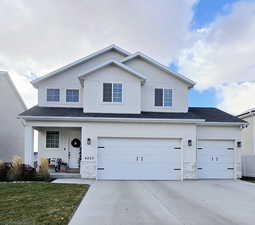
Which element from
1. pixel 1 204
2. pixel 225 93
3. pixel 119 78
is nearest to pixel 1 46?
pixel 119 78

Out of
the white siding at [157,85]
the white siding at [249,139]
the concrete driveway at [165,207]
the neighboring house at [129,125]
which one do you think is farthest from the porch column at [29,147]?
the white siding at [249,139]

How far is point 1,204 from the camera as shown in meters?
8.07

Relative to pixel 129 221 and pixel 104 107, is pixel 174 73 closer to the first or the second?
pixel 104 107

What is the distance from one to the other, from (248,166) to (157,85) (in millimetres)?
8224

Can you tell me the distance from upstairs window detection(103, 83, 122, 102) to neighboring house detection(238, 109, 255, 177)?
383 inches

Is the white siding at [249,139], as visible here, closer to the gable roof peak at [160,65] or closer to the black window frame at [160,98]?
the gable roof peak at [160,65]

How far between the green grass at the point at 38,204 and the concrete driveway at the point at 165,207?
36 centimetres

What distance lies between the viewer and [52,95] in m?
18.0

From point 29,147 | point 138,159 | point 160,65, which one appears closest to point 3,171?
point 29,147

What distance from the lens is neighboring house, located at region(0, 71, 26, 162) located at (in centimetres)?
2198

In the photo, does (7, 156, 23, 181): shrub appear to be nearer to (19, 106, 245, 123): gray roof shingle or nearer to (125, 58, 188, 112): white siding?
(19, 106, 245, 123): gray roof shingle

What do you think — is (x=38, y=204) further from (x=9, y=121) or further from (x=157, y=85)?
(x=9, y=121)

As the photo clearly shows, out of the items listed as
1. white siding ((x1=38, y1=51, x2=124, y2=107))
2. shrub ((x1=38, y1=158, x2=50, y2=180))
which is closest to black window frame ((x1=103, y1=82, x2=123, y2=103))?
white siding ((x1=38, y1=51, x2=124, y2=107))

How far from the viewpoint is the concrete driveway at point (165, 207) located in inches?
263
